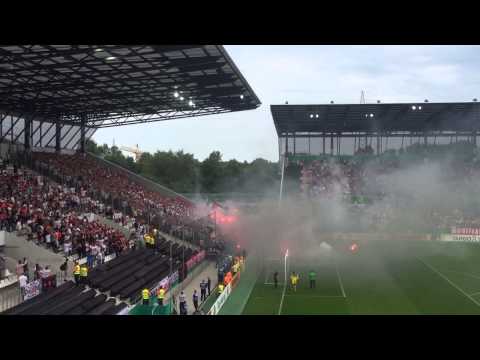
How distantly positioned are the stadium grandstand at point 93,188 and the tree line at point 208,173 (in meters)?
15.4

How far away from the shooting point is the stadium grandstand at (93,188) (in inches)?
669

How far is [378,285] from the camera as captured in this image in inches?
853

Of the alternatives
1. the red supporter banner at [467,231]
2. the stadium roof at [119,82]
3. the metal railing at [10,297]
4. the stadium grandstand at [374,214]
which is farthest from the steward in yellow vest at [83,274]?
the red supporter banner at [467,231]

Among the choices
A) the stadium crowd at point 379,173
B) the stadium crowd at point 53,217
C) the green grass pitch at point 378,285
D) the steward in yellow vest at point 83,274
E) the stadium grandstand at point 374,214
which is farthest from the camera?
the stadium crowd at point 379,173

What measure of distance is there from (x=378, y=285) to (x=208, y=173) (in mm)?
42309

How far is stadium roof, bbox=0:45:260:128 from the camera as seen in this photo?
2003cm

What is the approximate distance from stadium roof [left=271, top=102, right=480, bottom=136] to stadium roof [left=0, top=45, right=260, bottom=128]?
451 inches

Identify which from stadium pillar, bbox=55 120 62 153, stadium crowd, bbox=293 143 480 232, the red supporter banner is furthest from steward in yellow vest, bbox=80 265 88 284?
the red supporter banner

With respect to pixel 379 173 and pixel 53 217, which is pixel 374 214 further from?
pixel 53 217

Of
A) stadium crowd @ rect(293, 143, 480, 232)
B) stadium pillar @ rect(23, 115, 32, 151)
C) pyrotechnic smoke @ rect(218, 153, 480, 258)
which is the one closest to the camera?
pyrotechnic smoke @ rect(218, 153, 480, 258)

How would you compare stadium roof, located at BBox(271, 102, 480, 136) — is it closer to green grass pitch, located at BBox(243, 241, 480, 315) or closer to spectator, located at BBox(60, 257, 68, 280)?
green grass pitch, located at BBox(243, 241, 480, 315)

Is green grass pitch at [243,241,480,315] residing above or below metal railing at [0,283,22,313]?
below

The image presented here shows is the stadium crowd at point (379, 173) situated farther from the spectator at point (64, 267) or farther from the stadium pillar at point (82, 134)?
the spectator at point (64, 267)
